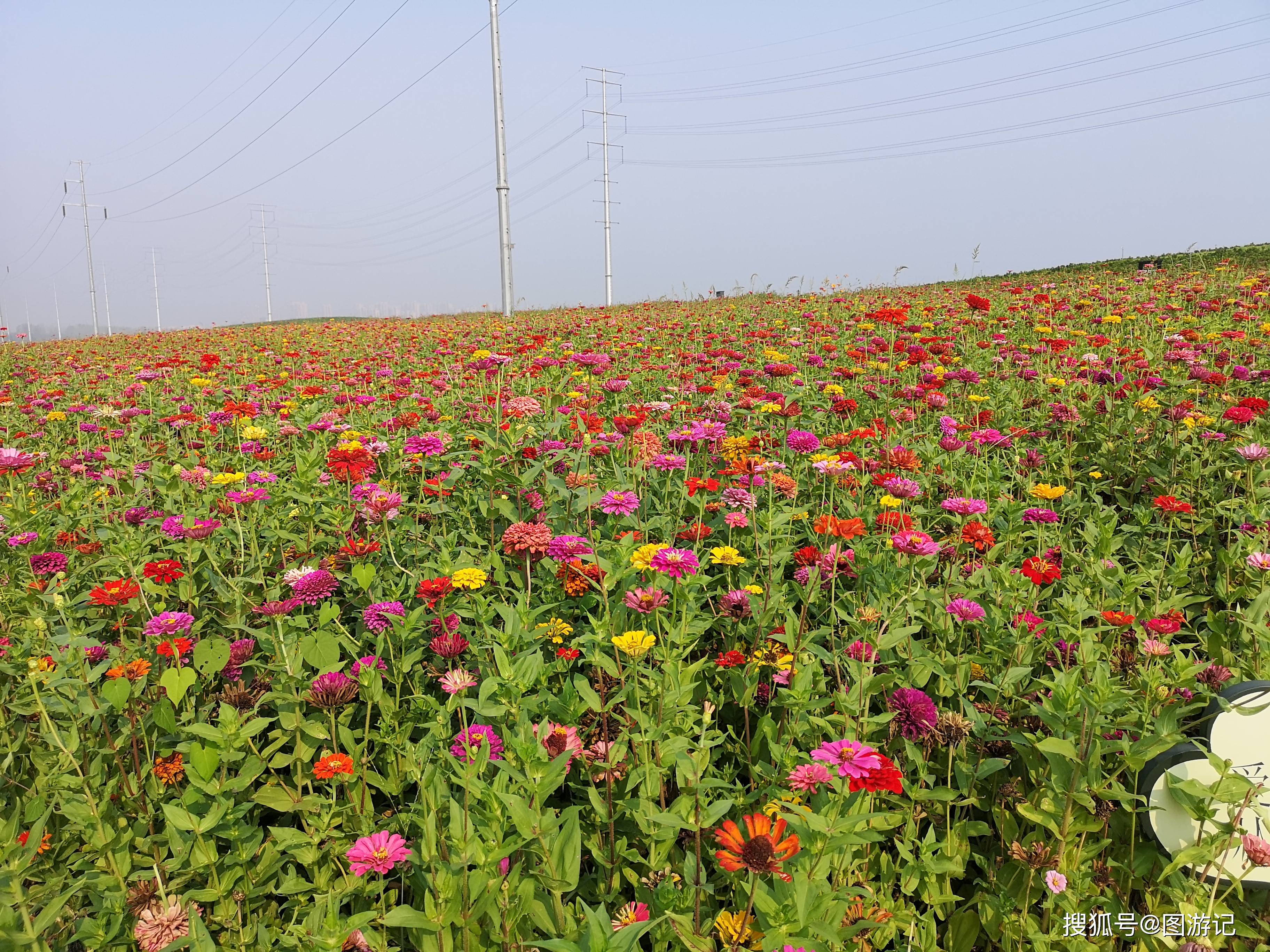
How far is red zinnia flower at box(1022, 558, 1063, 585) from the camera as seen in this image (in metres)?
2.27

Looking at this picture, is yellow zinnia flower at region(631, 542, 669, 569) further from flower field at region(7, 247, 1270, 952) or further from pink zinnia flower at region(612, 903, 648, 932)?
pink zinnia flower at region(612, 903, 648, 932)

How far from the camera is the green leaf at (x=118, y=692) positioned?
191 centimetres

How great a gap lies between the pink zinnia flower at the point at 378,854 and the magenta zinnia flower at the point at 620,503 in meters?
1.23

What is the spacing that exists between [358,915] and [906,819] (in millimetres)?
1420

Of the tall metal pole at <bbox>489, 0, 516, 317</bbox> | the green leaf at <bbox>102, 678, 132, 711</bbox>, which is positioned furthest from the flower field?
the tall metal pole at <bbox>489, 0, 516, 317</bbox>

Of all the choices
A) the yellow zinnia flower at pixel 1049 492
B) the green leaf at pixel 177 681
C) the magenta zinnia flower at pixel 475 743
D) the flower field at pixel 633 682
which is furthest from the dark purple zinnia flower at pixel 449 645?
the yellow zinnia flower at pixel 1049 492

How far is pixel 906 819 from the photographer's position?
6.19 feet

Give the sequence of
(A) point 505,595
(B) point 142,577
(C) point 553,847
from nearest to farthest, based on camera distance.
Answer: (C) point 553,847, (B) point 142,577, (A) point 505,595

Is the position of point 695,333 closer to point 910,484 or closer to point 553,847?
point 910,484

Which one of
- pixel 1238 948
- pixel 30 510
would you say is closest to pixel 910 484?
pixel 1238 948

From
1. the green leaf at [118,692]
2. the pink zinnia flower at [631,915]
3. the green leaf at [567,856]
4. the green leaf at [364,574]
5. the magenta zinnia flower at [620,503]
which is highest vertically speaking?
the magenta zinnia flower at [620,503]

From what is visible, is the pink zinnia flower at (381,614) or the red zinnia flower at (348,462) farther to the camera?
the red zinnia flower at (348,462)

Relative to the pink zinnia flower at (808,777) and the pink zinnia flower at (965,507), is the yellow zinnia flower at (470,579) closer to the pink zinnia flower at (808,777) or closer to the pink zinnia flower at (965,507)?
the pink zinnia flower at (808,777)

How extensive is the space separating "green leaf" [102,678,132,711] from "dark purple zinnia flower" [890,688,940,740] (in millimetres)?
2162
